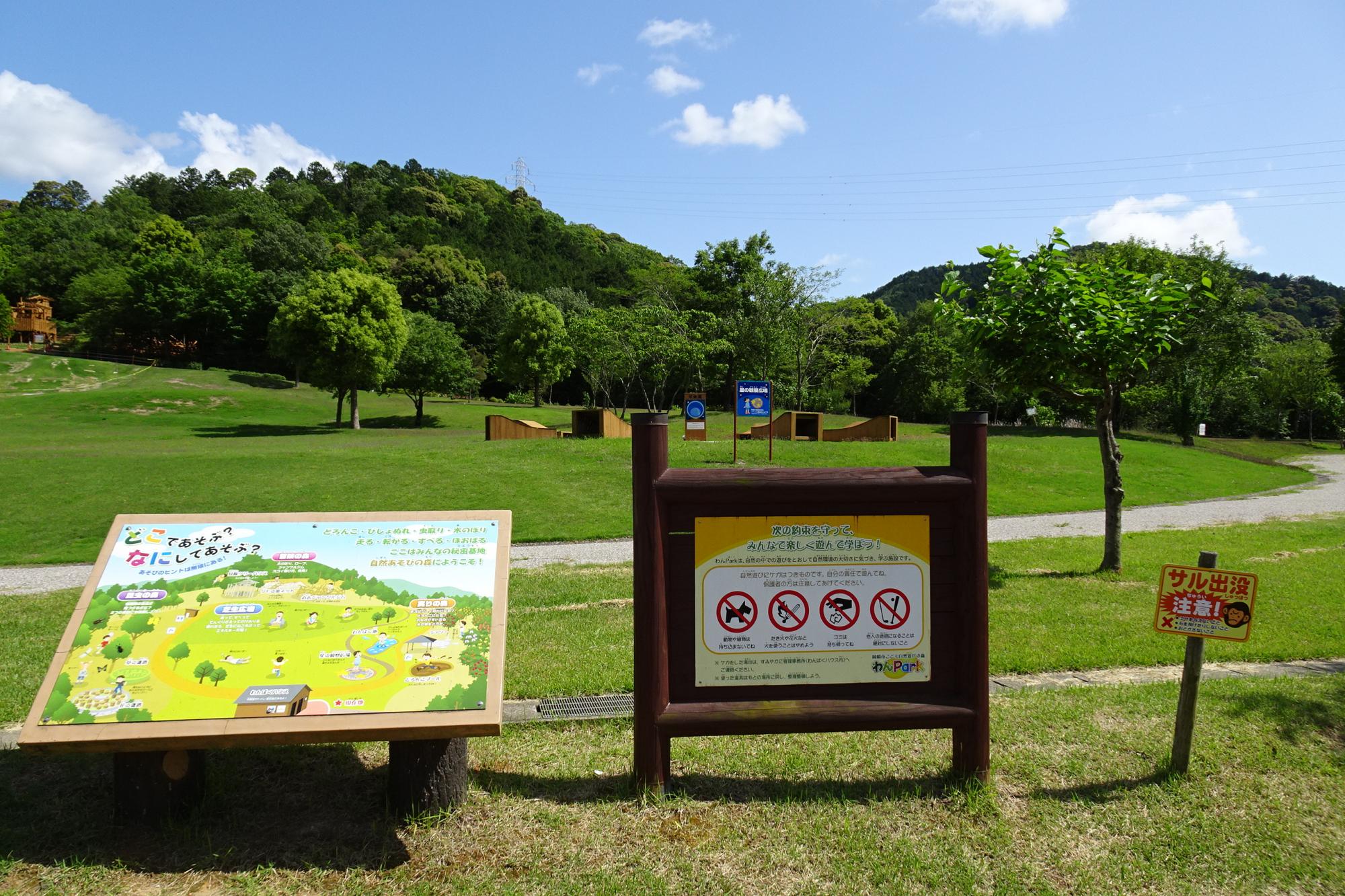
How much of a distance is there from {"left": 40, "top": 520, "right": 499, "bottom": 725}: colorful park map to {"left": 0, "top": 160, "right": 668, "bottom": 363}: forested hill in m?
65.2

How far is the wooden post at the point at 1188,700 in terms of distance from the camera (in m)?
4.03

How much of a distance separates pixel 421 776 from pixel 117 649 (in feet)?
4.94

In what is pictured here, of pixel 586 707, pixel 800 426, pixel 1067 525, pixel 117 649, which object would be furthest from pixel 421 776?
pixel 800 426

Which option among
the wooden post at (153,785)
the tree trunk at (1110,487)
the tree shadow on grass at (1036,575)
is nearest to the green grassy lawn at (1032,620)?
the tree shadow on grass at (1036,575)

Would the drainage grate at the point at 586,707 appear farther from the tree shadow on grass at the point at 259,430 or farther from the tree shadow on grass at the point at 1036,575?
the tree shadow on grass at the point at 259,430

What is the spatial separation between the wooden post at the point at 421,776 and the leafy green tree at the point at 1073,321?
7829 mm

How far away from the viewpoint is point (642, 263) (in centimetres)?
10319

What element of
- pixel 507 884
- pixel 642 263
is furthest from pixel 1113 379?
pixel 642 263

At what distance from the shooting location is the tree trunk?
9.82 m

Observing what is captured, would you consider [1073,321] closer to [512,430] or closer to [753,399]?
[753,399]

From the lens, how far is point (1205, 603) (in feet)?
13.0

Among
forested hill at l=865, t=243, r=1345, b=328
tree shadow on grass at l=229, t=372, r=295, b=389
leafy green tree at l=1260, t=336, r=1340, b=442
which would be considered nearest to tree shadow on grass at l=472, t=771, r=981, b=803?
tree shadow on grass at l=229, t=372, r=295, b=389

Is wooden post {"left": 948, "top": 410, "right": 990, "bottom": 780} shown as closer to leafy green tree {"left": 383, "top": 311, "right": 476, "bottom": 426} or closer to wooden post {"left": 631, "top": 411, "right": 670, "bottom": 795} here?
wooden post {"left": 631, "top": 411, "right": 670, "bottom": 795}

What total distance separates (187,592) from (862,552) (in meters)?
3.39
